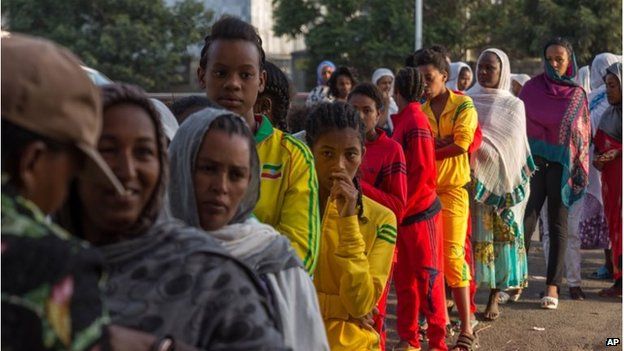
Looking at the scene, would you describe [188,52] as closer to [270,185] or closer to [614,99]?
[614,99]

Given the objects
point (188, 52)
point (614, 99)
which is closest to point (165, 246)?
point (614, 99)

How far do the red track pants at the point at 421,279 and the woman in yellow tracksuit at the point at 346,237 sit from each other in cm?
207

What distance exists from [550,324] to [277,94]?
153 inches

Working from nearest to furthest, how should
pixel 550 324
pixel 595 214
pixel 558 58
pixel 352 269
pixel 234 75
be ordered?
pixel 234 75, pixel 352 269, pixel 550 324, pixel 558 58, pixel 595 214

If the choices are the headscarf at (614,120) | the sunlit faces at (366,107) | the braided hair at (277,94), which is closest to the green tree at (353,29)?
the headscarf at (614,120)

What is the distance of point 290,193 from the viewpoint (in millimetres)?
3682

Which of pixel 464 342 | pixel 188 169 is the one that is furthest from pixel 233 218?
pixel 464 342

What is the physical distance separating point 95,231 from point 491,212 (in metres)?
6.16

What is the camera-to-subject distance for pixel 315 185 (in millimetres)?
3752

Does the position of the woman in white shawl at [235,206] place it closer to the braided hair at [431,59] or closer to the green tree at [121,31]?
the braided hair at [431,59]

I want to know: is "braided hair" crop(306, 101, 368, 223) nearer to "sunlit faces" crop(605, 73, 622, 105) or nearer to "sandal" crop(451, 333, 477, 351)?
"sandal" crop(451, 333, 477, 351)

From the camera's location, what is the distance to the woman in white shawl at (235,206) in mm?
2730

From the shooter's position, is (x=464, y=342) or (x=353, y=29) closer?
(x=464, y=342)

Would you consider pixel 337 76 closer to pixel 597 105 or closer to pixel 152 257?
pixel 597 105
